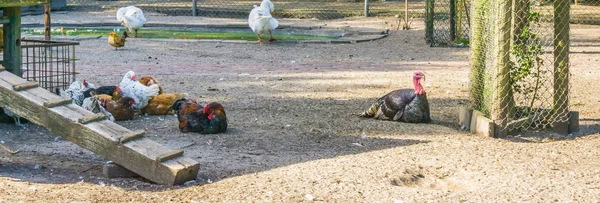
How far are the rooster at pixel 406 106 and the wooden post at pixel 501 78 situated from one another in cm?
82

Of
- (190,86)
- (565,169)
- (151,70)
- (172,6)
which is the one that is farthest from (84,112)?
(172,6)

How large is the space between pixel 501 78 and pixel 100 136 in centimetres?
377

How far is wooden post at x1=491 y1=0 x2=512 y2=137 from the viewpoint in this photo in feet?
27.0

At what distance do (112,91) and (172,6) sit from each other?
15782 mm

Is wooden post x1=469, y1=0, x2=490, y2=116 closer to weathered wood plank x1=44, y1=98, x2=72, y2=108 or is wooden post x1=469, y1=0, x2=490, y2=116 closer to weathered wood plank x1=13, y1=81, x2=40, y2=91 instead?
weathered wood plank x1=44, y1=98, x2=72, y2=108

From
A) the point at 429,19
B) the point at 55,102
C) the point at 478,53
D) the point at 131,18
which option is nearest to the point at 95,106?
the point at 55,102

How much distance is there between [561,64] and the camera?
27.6 ft

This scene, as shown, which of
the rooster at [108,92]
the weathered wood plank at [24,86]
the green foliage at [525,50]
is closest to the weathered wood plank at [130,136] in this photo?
the weathered wood plank at [24,86]

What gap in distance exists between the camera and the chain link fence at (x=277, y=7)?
23.2 meters

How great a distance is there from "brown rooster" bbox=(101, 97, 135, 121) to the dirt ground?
0.43 feet

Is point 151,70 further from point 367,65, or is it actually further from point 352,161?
point 352,161

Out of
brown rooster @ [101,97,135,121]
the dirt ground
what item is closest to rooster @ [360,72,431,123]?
the dirt ground

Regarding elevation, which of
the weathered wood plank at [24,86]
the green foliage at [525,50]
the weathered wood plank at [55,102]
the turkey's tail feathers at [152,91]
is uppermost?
the green foliage at [525,50]

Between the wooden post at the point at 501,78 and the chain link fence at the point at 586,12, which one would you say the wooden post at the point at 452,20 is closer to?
the chain link fence at the point at 586,12
